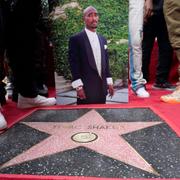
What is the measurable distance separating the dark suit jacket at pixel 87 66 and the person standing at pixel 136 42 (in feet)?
0.76

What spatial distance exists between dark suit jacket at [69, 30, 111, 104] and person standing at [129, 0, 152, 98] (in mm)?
232

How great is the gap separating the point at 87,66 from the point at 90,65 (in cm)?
2

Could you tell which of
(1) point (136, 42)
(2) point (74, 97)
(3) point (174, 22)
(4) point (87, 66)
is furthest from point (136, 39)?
(2) point (74, 97)

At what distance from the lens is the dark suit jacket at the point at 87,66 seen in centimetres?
139

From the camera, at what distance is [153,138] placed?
0.95 m

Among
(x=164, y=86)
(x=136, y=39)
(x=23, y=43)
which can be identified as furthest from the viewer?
(x=164, y=86)

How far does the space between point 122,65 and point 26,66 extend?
0.45 meters

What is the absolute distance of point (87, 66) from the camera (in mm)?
1396

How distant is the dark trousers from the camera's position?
70.9 inches

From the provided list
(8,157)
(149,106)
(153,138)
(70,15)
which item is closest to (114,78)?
(149,106)

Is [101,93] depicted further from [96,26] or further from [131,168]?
[131,168]

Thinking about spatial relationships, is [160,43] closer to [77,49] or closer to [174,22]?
[174,22]

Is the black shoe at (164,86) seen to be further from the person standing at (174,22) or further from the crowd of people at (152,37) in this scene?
the person standing at (174,22)

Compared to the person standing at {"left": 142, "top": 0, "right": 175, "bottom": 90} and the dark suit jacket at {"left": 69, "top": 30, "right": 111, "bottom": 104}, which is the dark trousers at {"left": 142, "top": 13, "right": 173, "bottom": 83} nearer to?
the person standing at {"left": 142, "top": 0, "right": 175, "bottom": 90}
